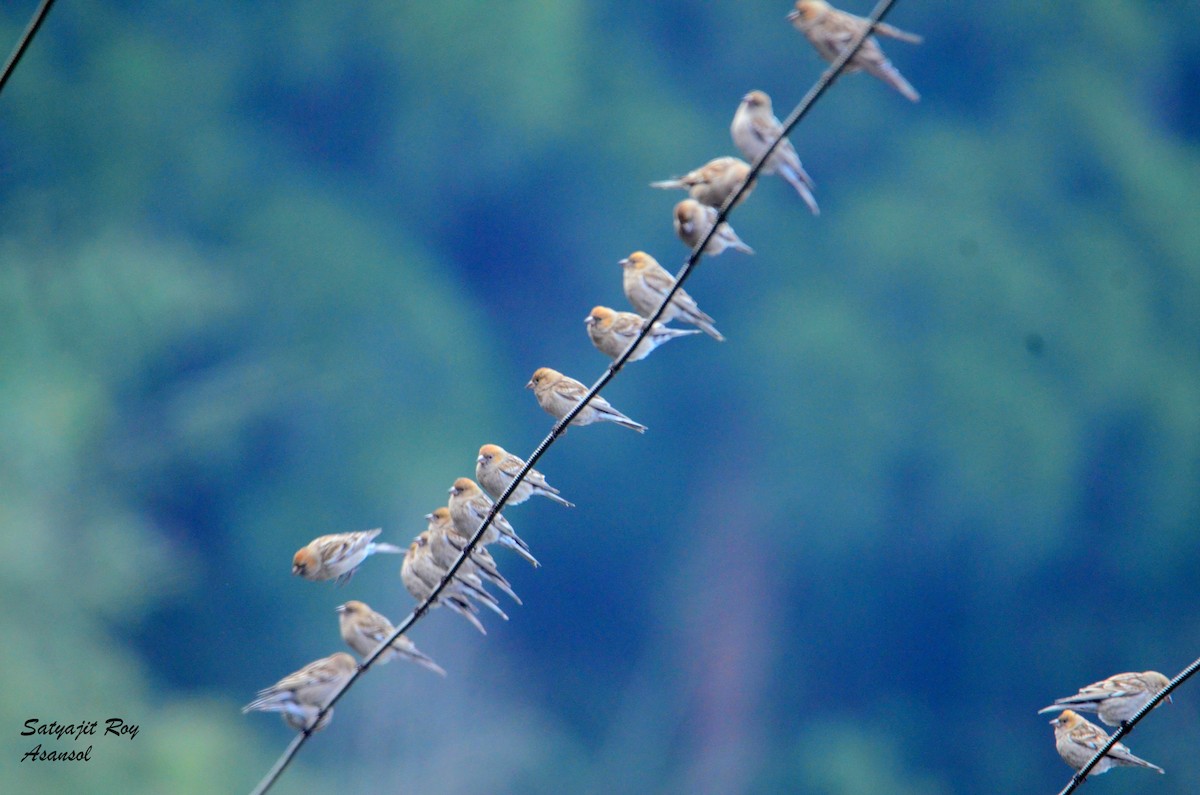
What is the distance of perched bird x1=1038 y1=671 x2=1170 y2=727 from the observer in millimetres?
4160

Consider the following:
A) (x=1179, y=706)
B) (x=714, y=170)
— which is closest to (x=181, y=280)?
(x=714, y=170)

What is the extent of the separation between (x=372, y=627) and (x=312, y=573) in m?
0.39

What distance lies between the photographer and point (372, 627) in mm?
4633

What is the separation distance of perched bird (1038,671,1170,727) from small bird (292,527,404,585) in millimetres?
2818

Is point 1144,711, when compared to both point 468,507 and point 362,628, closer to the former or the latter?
point 468,507

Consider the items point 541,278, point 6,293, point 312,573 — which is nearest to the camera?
point 312,573

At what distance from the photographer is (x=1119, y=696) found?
4160mm

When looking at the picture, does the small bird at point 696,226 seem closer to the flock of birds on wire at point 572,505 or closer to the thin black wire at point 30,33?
the flock of birds on wire at point 572,505

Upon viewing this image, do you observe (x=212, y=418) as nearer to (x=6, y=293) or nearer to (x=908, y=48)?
(x=6, y=293)

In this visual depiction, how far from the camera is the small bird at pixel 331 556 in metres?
4.42

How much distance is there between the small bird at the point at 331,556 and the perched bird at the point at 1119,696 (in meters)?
2.82

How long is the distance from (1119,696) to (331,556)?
3.15m

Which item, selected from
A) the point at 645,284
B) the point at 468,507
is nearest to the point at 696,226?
the point at 645,284

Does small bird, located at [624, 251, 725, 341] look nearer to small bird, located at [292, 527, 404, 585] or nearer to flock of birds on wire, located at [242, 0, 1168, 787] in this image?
flock of birds on wire, located at [242, 0, 1168, 787]
